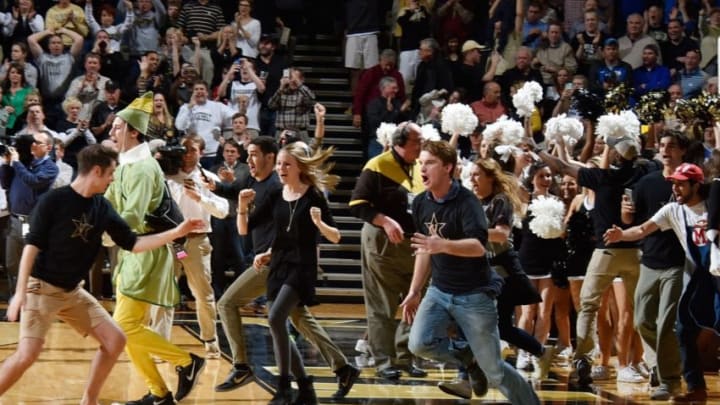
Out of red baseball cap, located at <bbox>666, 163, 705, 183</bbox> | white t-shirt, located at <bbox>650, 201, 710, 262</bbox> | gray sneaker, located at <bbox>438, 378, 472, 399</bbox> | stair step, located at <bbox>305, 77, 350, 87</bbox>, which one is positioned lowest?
gray sneaker, located at <bbox>438, 378, 472, 399</bbox>

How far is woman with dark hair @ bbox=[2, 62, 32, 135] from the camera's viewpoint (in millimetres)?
15672

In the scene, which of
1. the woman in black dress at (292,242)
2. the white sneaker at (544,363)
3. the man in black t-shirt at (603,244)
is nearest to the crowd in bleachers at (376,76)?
the man in black t-shirt at (603,244)

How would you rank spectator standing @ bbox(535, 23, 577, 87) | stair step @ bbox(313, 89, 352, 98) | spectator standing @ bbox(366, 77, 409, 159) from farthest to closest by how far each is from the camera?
stair step @ bbox(313, 89, 352, 98)
spectator standing @ bbox(535, 23, 577, 87)
spectator standing @ bbox(366, 77, 409, 159)

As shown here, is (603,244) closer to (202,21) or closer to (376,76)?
(376,76)

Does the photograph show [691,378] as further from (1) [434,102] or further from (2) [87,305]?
(1) [434,102]

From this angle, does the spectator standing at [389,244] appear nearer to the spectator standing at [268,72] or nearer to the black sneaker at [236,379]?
the black sneaker at [236,379]

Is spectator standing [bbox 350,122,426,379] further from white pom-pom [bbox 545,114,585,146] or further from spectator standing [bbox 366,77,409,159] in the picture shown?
spectator standing [bbox 366,77,409,159]

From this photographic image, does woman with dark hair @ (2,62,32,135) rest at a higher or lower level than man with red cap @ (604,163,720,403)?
higher

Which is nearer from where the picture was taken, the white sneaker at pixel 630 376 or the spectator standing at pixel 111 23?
the white sneaker at pixel 630 376

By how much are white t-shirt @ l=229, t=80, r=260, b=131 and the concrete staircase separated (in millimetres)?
1156

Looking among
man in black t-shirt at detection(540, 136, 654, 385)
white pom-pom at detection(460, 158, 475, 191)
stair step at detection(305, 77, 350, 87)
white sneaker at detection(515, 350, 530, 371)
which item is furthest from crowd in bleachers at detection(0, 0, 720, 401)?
white pom-pom at detection(460, 158, 475, 191)

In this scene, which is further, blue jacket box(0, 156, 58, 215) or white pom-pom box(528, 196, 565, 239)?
blue jacket box(0, 156, 58, 215)

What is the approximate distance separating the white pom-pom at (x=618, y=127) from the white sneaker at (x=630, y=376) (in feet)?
6.09

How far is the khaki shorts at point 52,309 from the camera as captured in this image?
24.2ft
